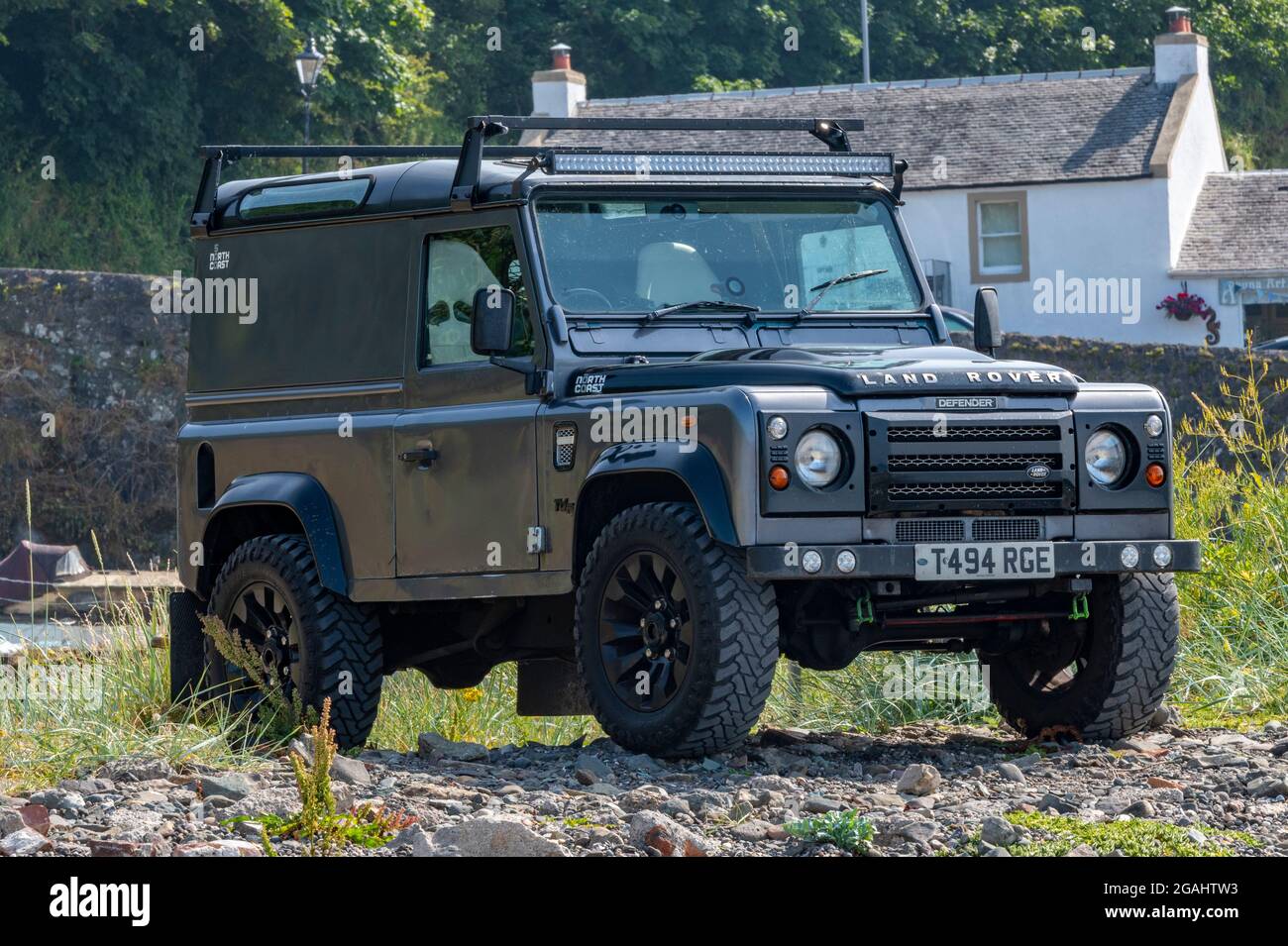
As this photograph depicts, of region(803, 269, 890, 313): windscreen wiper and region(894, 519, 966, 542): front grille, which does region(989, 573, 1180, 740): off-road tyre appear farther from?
region(803, 269, 890, 313): windscreen wiper

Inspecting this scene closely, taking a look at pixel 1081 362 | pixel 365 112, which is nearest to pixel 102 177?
pixel 365 112

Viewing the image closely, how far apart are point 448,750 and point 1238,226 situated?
3480cm

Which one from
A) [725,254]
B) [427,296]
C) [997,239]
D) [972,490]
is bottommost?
[972,490]

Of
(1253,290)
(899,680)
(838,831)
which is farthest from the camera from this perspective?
(1253,290)

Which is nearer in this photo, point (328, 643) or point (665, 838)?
point (665, 838)

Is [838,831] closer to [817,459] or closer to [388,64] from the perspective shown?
[817,459]

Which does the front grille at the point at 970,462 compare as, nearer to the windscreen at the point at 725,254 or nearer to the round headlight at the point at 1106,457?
the round headlight at the point at 1106,457

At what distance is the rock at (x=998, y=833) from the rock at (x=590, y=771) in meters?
1.76

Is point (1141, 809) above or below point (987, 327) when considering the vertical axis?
below

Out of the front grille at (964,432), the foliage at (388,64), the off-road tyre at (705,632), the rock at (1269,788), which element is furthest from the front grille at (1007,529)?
the foliage at (388,64)

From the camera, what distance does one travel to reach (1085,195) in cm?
4088

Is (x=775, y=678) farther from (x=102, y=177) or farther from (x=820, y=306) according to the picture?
(x=102, y=177)

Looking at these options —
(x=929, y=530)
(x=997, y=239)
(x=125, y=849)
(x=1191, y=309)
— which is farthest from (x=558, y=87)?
(x=125, y=849)

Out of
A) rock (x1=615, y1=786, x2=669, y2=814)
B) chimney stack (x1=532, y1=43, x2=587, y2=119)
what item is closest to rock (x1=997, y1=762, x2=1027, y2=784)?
rock (x1=615, y1=786, x2=669, y2=814)
